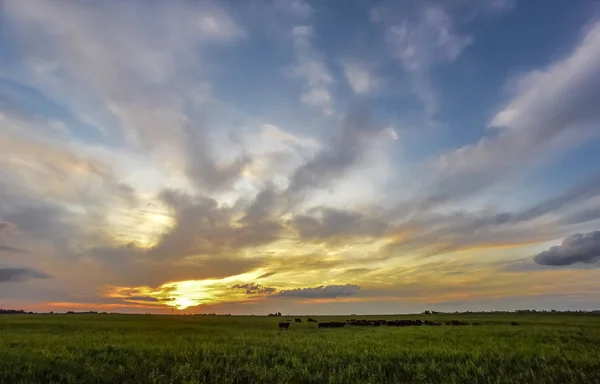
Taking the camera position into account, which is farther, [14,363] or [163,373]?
[163,373]

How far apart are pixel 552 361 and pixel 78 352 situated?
91.1ft

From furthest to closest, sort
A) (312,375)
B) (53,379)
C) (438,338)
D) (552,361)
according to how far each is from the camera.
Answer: (438,338) → (552,361) → (312,375) → (53,379)

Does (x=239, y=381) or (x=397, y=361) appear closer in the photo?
(x=239, y=381)

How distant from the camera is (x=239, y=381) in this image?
18.8 meters

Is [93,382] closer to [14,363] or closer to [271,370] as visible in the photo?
[14,363]

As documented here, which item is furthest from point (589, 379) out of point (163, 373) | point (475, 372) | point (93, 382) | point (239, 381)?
point (93, 382)

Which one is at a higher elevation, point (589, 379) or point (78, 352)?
point (78, 352)

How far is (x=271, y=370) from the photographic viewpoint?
1995cm

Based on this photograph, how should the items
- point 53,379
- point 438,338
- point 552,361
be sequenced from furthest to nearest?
point 438,338
point 552,361
point 53,379

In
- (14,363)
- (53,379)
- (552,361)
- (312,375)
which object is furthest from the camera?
(552,361)

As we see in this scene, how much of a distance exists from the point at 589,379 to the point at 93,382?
2333cm

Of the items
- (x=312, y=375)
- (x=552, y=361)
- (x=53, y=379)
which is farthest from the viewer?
(x=552, y=361)

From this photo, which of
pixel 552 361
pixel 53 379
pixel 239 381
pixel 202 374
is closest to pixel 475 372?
pixel 552 361

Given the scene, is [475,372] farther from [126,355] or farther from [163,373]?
[126,355]
